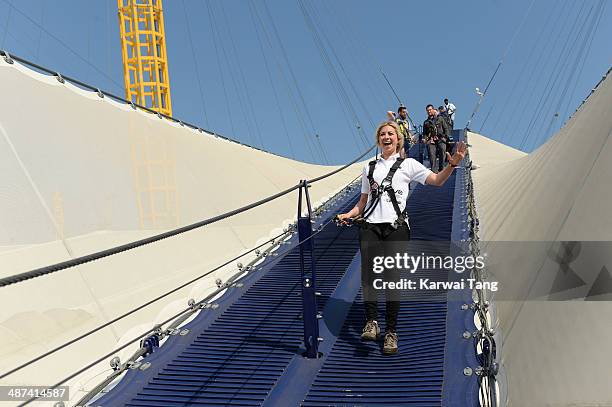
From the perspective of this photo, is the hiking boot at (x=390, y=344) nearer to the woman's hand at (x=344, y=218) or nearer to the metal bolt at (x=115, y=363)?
the woman's hand at (x=344, y=218)

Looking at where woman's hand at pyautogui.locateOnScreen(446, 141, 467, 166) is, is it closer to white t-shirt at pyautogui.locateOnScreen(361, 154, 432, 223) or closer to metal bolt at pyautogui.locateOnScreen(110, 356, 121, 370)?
white t-shirt at pyautogui.locateOnScreen(361, 154, 432, 223)

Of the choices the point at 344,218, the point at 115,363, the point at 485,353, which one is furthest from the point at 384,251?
the point at 115,363

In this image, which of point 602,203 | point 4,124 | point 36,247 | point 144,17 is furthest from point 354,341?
point 144,17

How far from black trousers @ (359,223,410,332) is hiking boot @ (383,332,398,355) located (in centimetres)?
4

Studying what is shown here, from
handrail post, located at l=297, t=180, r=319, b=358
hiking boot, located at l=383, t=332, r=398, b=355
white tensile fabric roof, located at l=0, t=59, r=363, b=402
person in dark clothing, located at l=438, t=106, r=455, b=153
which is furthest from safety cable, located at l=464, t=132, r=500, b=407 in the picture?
person in dark clothing, located at l=438, t=106, r=455, b=153

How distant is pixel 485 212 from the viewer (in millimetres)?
11664

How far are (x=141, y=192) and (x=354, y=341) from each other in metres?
6.77

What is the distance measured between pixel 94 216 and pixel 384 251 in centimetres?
628

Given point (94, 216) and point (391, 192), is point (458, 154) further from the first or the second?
point (94, 216)

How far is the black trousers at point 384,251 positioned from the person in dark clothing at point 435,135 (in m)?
8.63

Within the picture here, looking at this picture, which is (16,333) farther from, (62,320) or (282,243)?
(282,243)

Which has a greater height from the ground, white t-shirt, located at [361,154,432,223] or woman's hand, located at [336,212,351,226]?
white t-shirt, located at [361,154,432,223]

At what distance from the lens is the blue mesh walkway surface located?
3.88 m

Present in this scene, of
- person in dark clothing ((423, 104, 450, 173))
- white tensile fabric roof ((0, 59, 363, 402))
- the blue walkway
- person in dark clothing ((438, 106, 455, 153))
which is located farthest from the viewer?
person in dark clothing ((438, 106, 455, 153))
